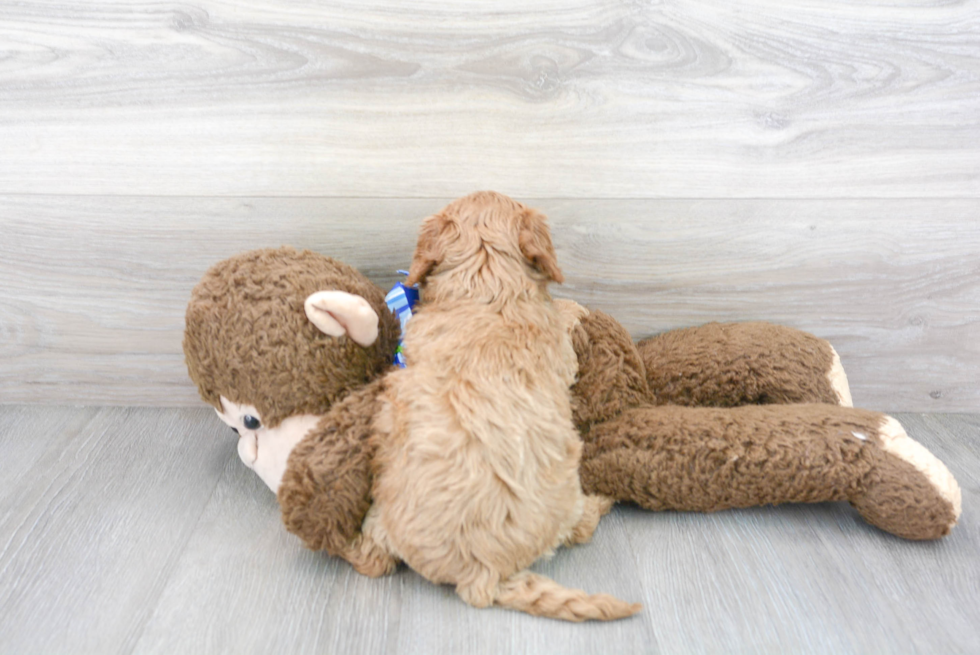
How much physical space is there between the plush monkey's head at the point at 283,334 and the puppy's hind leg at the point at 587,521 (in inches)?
12.1

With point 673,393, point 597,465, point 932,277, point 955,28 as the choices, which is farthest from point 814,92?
point 597,465

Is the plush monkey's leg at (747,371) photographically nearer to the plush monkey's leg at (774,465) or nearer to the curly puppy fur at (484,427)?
the plush monkey's leg at (774,465)

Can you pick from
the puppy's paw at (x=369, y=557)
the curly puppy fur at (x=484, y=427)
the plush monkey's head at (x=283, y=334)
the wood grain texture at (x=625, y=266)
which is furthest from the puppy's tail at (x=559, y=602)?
the wood grain texture at (x=625, y=266)

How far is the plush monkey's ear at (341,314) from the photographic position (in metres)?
0.79

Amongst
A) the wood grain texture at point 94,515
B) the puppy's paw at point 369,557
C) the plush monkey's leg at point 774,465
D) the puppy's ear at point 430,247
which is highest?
the puppy's ear at point 430,247

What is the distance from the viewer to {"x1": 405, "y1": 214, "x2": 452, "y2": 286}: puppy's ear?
814mm

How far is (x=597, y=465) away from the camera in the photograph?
2.94 ft

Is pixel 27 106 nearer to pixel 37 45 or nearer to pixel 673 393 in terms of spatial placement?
pixel 37 45

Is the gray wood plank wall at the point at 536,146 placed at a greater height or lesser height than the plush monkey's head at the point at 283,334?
greater

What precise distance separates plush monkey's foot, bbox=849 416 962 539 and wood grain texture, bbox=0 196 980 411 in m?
0.30

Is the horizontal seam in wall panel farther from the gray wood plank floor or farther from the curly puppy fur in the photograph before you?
the gray wood plank floor

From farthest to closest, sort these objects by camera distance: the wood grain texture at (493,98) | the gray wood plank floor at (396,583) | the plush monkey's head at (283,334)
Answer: the wood grain texture at (493,98)
the plush monkey's head at (283,334)
the gray wood plank floor at (396,583)

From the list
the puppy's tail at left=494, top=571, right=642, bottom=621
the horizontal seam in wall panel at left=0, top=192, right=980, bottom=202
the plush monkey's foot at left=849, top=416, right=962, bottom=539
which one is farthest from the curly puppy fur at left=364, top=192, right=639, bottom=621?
the plush monkey's foot at left=849, top=416, right=962, bottom=539

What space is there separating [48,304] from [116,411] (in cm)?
20
